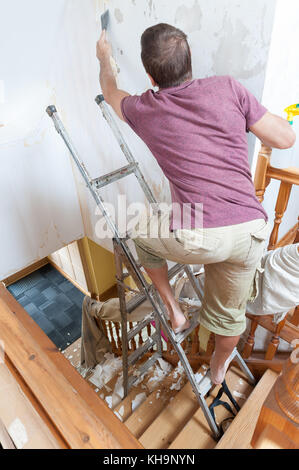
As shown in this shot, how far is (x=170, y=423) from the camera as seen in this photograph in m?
1.79

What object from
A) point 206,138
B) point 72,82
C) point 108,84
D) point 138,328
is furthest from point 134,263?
point 72,82

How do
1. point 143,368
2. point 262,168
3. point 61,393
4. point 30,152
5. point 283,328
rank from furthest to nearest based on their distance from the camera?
point 30,152 < point 143,368 < point 283,328 < point 262,168 < point 61,393

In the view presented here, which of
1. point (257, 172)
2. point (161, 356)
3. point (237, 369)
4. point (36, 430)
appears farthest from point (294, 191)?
point (36, 430)

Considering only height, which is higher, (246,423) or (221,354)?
(221,354)

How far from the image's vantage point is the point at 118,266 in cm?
174

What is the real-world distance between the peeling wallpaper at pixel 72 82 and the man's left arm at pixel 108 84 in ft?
0.57

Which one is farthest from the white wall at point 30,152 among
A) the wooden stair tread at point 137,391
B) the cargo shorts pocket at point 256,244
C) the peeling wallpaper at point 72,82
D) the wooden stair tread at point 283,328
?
the wooden stair tread at point 283,328

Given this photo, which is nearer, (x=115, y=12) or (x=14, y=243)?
(x=115, y=12)

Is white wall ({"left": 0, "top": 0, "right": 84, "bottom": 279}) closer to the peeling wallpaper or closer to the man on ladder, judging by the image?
the peeling wallpaper

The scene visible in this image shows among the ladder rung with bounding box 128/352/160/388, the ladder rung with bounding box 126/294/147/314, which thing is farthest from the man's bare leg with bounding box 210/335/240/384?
the ladder rung with bounding box 128/352/160/388

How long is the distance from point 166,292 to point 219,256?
0.37 m

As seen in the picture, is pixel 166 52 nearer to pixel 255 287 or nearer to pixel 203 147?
pixel 203 147

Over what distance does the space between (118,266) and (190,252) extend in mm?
670
